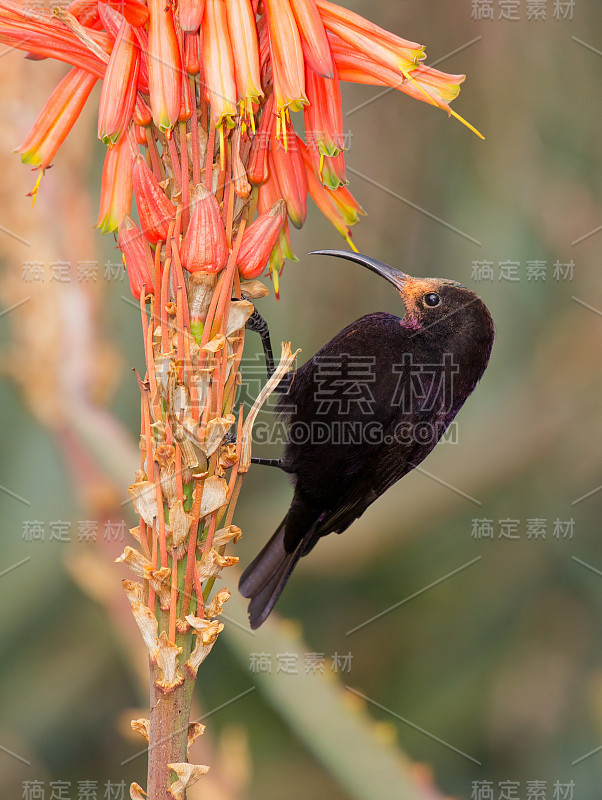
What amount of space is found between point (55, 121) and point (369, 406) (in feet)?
2.09

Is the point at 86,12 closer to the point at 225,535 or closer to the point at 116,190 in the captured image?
the point at 116,190

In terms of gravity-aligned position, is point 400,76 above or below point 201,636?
above

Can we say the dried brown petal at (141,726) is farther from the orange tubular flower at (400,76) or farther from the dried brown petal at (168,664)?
the orange tubular flower at (400,76)

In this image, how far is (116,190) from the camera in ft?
2.77

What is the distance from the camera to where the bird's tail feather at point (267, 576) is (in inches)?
48.2

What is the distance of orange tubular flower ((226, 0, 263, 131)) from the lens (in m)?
0.68

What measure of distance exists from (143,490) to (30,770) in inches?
31.1

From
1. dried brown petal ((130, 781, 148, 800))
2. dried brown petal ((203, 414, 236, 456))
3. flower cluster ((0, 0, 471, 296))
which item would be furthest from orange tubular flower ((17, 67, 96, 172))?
dried brown petal ((130, 781, 148, 800))

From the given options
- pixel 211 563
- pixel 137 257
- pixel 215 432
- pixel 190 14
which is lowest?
pixel 211 563

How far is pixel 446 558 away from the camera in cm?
140

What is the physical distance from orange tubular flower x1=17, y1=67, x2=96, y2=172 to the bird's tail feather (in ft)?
2.36

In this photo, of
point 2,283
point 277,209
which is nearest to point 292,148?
point 277,209

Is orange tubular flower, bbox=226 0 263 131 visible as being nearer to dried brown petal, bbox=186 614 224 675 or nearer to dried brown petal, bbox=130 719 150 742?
dried brown petal, bbox=186 614 224 675

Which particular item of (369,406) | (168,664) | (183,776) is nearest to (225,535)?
(168,664)
